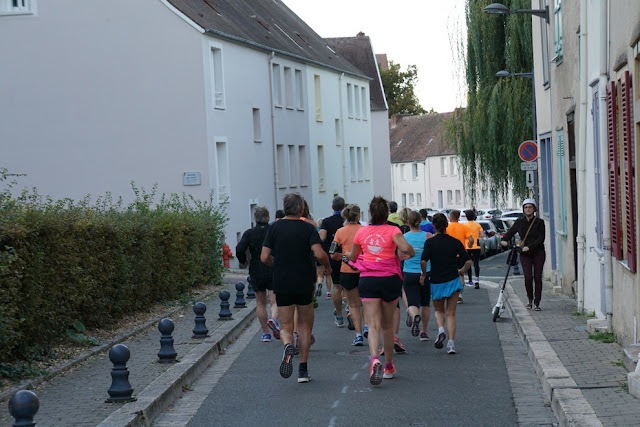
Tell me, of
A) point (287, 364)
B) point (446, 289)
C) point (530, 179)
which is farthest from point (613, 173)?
point (530, 179)

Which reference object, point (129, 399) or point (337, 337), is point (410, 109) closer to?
point (337, 337)

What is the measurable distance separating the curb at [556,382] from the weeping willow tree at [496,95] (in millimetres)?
20206

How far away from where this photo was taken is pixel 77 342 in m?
11.8

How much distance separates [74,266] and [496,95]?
23.2 m

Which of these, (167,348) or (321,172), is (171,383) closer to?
(167,348)

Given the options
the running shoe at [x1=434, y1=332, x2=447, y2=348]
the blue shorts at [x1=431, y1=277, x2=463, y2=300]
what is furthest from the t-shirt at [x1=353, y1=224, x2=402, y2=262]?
the running shoe at [x1=434, y1=332, x2=447, y2=348]

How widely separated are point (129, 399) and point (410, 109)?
235 ft

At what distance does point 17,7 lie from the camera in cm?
3409

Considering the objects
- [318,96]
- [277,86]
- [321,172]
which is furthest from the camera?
[321,172]

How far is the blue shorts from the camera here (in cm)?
1144

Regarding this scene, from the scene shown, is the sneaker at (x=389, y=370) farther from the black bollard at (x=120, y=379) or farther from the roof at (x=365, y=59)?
the roof at (x=365, y=59)

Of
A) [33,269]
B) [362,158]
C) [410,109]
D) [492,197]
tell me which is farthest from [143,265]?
[410,109]

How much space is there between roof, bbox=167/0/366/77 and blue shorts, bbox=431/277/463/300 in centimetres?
2440

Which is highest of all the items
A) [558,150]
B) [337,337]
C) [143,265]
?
[558,150]
